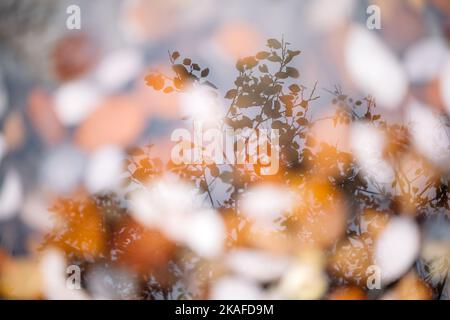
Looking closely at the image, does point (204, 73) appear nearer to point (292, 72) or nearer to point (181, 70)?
point (181, 70)

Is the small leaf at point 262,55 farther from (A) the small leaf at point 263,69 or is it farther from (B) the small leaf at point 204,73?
(B) the small leaf at point 204,73

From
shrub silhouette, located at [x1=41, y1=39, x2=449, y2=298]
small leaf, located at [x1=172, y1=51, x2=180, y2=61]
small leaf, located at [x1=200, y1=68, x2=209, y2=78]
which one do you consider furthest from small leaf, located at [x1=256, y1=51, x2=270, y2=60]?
small leaf, located at [x1=172, y1=51, x2=180, y2=61]

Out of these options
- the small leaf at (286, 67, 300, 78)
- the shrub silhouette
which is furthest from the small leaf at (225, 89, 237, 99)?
the small leaf at (286, 67, 300, 78)

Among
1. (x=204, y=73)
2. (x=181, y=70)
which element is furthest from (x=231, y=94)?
(x=181, y=70)

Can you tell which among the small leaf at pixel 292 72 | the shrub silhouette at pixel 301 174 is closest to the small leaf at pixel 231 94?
the shrub silhouette at pixel 301 174

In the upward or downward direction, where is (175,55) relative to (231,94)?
upward

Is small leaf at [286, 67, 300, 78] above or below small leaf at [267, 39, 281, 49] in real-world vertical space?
below

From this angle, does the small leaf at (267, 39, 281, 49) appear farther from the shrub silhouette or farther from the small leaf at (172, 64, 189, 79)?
the small leaf at (172, 64, 189, 79)

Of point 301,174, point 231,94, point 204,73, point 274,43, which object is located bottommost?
point 301,174

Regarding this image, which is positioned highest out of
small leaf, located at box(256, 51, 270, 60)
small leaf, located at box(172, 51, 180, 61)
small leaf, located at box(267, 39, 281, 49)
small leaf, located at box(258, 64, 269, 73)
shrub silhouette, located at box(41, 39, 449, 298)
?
small leaf, located at box(267, 39, 281, 49)

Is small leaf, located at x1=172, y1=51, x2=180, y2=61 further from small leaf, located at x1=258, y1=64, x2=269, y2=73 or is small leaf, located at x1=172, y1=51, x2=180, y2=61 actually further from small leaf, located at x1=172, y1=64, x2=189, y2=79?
small leaf, located at x1=258, y1=64, x2=269, y2=73

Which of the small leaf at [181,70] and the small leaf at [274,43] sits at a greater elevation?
the small leaf at [274,43]

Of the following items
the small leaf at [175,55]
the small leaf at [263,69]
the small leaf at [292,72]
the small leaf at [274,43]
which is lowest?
the small leaf at [292,72]
